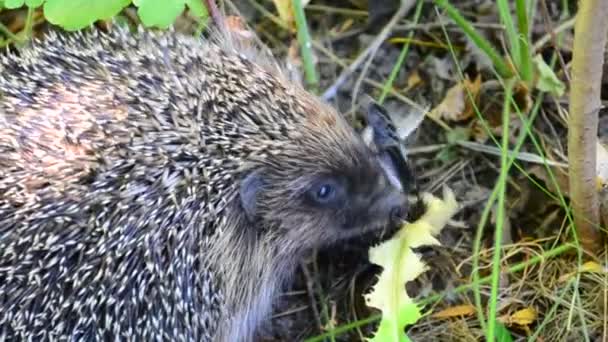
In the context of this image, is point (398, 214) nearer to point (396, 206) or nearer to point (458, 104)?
point (396, 206)

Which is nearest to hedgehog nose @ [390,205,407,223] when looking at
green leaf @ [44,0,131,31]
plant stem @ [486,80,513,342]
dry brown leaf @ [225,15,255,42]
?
plant stem @ [486,80,513,342]

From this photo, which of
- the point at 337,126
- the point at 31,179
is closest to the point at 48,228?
the point at 31,179

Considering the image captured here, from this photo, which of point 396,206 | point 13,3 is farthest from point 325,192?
point 13,3

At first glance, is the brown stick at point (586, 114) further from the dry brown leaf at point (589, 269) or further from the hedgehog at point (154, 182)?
the hedgehog at point (154, 182)

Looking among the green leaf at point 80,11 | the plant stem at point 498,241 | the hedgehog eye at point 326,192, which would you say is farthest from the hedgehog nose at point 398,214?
the green leaf at point 80,11

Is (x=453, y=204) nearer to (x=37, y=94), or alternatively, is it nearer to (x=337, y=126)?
(x=337, y=126)
